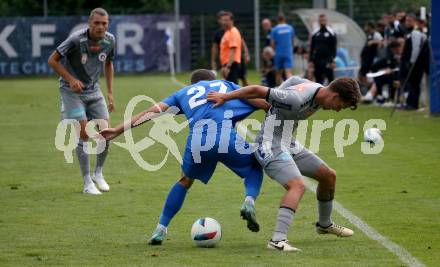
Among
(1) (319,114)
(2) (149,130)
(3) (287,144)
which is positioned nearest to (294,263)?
(3) (287,144)

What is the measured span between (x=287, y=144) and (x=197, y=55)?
129 ft

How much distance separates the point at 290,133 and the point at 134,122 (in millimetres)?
1263

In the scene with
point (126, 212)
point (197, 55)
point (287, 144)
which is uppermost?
point (287, 144)

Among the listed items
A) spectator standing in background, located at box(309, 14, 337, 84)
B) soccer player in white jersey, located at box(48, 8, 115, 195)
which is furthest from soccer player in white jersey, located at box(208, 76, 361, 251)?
spectator standing in background, located at box(309, 14, 337, 84)

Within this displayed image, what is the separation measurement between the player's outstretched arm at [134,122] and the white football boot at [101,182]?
12.4ft

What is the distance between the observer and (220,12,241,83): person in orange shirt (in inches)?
994

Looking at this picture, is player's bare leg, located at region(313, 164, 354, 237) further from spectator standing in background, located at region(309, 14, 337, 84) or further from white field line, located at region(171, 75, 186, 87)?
white field line, located at region(171, 75, 186, 87)

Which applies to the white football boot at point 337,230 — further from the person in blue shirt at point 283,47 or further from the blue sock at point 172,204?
the person in blue shirt at point 283,47

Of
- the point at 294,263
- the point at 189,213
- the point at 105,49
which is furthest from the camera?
the point at 105,49

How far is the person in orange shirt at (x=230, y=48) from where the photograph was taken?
25.2 m

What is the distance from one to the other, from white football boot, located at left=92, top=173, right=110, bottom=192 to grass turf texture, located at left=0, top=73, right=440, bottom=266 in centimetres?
23

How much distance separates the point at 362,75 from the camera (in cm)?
2747

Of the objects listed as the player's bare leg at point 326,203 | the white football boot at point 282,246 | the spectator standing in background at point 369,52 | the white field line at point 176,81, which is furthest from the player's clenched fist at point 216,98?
the white field line at point 176,81

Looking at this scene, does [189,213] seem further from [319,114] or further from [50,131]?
[319,114]
